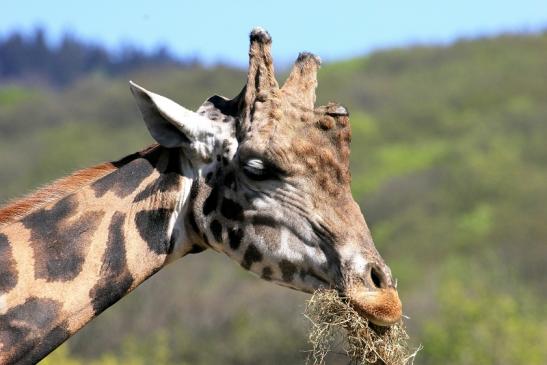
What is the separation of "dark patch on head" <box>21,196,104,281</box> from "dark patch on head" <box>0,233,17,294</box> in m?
0.17

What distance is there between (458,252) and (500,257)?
11.6 meters

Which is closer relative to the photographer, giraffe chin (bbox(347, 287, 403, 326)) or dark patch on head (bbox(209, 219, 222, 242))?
giraffe chin (bbox(347, 287, 403, 326))

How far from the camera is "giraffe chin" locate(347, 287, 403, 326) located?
9.94 m

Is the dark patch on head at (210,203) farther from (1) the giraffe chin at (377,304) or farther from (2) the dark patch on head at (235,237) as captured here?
(1) the giraffe chin at (377,304)

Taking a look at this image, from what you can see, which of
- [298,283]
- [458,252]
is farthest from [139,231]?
[458,252]

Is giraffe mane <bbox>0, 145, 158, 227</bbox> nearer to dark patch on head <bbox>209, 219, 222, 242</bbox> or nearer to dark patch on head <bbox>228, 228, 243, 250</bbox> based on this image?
dark patch on head <bbox>209, 219, 222, 242</bbox>

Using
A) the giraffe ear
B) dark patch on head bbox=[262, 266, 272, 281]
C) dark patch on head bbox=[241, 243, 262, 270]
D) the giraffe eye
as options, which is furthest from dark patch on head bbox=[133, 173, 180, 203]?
dark patch on head bbox=[262, 266, 272, 281]

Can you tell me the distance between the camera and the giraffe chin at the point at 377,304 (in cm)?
994

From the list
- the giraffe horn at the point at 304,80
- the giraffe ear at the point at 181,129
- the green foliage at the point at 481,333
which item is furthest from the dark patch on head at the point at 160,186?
the green foliage at the point at 481,333

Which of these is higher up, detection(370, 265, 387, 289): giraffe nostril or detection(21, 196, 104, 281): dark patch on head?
detection(370, 265, 387, 289): giraffe nostril

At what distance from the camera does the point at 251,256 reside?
10469mm

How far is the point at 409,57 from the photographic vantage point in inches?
7692

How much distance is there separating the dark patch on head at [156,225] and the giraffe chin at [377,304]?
1550 millimetres

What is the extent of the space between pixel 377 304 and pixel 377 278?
0.20 meters
